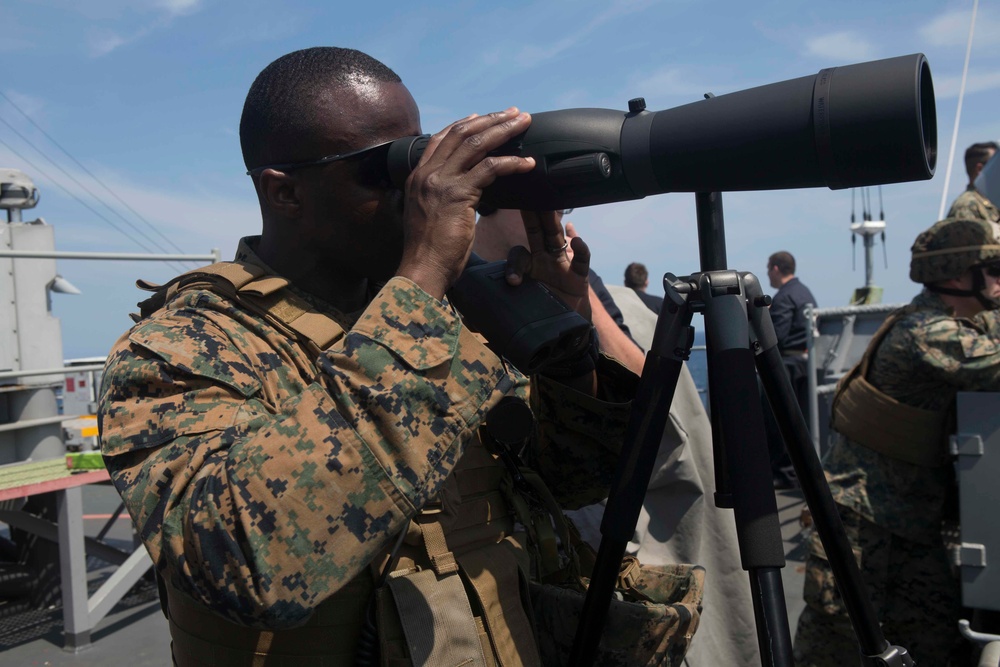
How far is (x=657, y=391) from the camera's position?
4.07 feet

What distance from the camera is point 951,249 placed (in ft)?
9.59

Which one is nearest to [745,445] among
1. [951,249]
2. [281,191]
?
[281,191]

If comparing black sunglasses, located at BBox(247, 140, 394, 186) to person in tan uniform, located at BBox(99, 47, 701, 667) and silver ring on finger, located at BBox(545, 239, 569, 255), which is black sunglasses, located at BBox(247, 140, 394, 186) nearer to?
person in tan uniform, located at BBox(99, 47, 701, 667)

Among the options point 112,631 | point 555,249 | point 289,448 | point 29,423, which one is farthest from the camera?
point 29,423

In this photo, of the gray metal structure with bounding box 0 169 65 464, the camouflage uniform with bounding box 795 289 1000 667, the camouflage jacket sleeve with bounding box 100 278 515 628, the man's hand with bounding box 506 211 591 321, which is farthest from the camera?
the gray metal structure with bounding box 0 169 65 464

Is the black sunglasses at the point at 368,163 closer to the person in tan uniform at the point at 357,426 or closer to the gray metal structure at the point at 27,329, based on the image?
the person in tan uniform at the point at 357,426

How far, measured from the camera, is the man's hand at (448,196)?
1107 mm

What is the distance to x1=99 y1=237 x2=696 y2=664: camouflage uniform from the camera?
37.2 inches

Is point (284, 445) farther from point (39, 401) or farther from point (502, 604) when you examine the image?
point (39, 401)

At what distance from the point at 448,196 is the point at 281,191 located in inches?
14.5

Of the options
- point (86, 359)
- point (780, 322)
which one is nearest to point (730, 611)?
point (780, 322)

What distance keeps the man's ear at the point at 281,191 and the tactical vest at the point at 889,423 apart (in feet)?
7.60

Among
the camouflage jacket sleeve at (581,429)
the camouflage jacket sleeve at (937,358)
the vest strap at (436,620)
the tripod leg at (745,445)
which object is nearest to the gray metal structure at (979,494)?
the camouflage jacket sleeve at (937,358)

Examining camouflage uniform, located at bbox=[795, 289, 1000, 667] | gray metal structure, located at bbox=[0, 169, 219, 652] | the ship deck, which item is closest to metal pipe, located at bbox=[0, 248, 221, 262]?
gray metal structure, located at bbox=[0, 169, 219, 652]
